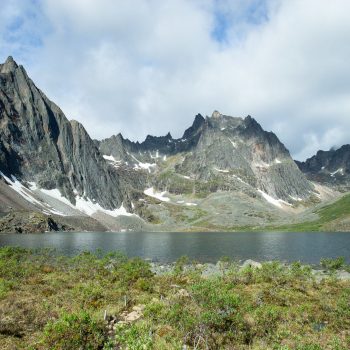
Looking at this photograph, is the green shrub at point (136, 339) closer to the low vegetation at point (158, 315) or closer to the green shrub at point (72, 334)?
the low vegetation at point (158, 315)

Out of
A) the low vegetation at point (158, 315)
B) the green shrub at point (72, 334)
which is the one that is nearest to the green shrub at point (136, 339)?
the low vegetation at point (158, 315)

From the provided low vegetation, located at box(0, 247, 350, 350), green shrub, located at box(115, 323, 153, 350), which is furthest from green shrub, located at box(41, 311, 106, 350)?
green shrub, located at box(115, 323, 153, 350)

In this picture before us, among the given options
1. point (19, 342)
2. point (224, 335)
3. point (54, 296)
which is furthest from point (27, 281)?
point (224, 335)

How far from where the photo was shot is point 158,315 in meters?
26.3

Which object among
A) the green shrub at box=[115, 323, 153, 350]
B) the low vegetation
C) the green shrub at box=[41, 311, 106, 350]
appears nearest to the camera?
the green shrub at box=[115, 323, 153, 350]

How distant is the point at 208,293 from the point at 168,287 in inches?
670

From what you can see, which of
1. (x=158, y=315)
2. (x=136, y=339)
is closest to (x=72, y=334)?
(x=136, y=339)

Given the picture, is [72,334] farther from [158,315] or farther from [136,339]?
[158,315]

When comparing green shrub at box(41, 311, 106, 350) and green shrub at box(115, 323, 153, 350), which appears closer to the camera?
green shrub at box(115, 323, 153, 350)

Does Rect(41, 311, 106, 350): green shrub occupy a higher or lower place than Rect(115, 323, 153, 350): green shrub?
lower

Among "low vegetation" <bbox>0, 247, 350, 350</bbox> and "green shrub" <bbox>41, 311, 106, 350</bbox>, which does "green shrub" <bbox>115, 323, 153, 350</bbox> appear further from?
"green shrub" <bbox>41, 311, 106, 350</bbox>

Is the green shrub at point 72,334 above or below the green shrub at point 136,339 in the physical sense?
below

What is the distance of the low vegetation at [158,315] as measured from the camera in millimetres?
19891

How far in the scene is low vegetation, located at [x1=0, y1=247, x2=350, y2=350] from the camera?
783 inches
